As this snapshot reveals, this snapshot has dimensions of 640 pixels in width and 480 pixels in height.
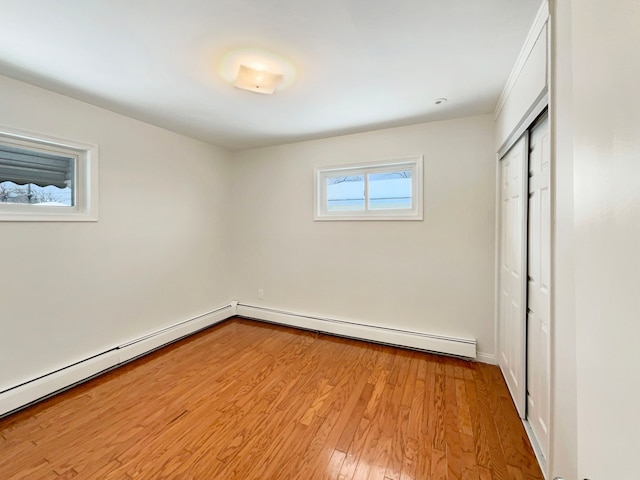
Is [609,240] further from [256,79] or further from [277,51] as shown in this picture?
[256,79]

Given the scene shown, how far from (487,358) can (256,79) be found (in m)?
Result: 3.19

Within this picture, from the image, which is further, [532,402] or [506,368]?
[506,368]

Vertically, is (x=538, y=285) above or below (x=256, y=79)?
below

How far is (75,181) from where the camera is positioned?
7.93 feet

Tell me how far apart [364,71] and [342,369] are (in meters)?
2.50

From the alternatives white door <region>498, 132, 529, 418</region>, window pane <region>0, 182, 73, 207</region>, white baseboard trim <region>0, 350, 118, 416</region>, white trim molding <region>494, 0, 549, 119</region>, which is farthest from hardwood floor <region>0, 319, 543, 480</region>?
white trim molding <region>494, 0, 549, 119</region>

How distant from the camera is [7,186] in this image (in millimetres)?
2051

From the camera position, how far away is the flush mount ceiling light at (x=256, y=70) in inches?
67.3

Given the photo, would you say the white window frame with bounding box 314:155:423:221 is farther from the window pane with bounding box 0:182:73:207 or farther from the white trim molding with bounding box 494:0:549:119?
the window pane with bounding box 0:182:73:207

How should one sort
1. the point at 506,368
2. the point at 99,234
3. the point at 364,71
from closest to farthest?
the point at 364,71 < the point at 506,368 < the point at 99,234

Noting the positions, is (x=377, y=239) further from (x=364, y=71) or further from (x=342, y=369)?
(x=364, y=71)

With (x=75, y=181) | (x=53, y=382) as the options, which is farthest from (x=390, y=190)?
(x=53, y=382)

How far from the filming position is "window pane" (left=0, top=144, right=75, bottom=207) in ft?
6.75

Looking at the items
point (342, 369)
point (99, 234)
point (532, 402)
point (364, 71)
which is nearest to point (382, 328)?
point (342, 369)
